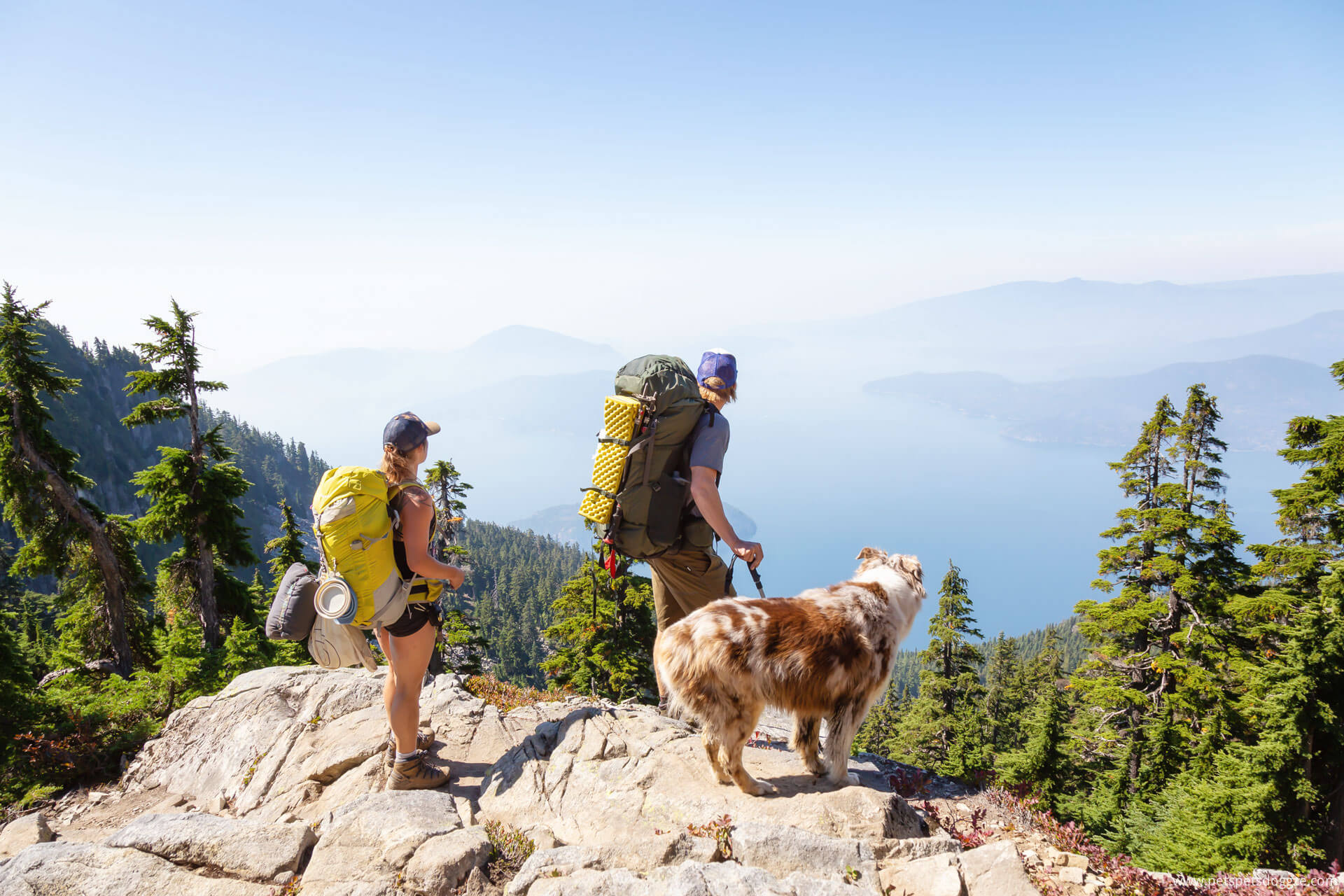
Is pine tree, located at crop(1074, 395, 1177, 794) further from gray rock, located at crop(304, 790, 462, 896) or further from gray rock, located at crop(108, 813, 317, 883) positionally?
gray rock, located at crop(108, 813, 317, 883)

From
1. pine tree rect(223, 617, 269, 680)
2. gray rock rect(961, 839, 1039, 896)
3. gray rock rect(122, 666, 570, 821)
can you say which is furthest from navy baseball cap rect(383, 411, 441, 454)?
pine tree rect(223, 617, 269, 680)

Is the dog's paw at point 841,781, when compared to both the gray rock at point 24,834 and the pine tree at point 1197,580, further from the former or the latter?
the pine tree at point 1197,580

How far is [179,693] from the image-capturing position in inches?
397

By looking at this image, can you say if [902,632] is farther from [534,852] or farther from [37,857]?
[37,857]

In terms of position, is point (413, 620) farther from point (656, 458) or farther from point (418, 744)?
point (656, 458)

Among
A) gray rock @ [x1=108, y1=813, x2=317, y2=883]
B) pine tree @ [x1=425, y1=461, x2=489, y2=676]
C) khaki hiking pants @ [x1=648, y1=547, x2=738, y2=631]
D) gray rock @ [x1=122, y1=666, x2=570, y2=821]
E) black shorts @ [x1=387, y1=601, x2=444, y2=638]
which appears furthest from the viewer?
pine tree @ [x1=425, y1=461, x2=489, y2=676]

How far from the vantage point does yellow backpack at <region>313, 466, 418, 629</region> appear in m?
4.72

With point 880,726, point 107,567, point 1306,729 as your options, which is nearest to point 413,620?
point 1306,729

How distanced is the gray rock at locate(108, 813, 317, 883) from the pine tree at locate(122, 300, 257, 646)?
14773 millimetres

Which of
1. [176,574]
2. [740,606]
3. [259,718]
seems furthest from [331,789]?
[176,574]

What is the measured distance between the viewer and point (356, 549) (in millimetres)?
4816

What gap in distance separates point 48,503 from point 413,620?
19.5m

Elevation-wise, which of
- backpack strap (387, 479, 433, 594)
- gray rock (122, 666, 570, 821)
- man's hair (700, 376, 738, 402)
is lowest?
gray rock (122, 666, 570, 821)

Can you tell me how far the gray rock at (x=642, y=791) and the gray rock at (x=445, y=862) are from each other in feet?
2.23
